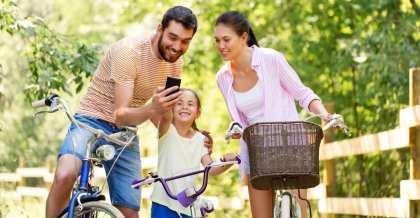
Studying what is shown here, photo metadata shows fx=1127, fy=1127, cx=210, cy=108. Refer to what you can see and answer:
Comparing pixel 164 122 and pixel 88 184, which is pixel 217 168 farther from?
pixel 88 184

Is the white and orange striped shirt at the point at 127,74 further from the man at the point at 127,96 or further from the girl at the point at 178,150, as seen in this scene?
the girl at the point at 178,150

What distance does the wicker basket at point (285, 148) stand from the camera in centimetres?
607

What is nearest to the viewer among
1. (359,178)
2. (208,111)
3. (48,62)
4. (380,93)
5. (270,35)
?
(48,62)

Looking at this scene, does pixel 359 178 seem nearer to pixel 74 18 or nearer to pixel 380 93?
pixel 380 93

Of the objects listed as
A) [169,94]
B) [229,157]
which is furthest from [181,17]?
[229,157]

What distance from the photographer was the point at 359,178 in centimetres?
1491

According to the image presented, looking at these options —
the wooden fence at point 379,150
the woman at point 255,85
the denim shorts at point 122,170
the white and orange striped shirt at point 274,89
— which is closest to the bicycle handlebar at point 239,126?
the woman at point 255,85

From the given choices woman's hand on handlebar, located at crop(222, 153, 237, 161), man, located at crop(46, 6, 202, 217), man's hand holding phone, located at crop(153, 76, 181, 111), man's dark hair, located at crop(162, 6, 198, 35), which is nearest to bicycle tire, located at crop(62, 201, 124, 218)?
man, located at crop(46, 6, 202, 217)

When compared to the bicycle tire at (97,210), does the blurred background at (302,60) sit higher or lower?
higher

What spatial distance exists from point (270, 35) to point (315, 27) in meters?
0.80

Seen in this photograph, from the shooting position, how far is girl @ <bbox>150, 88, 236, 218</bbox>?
6.98 m

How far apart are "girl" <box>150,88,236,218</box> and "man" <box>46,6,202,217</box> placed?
0.59ft

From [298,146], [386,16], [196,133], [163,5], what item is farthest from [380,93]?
[298,146]

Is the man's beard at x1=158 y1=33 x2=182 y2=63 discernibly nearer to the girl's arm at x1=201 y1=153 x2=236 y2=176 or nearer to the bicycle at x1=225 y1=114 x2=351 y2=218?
the girl's arm at x1=201 y1=153 x2=236 y2=176
